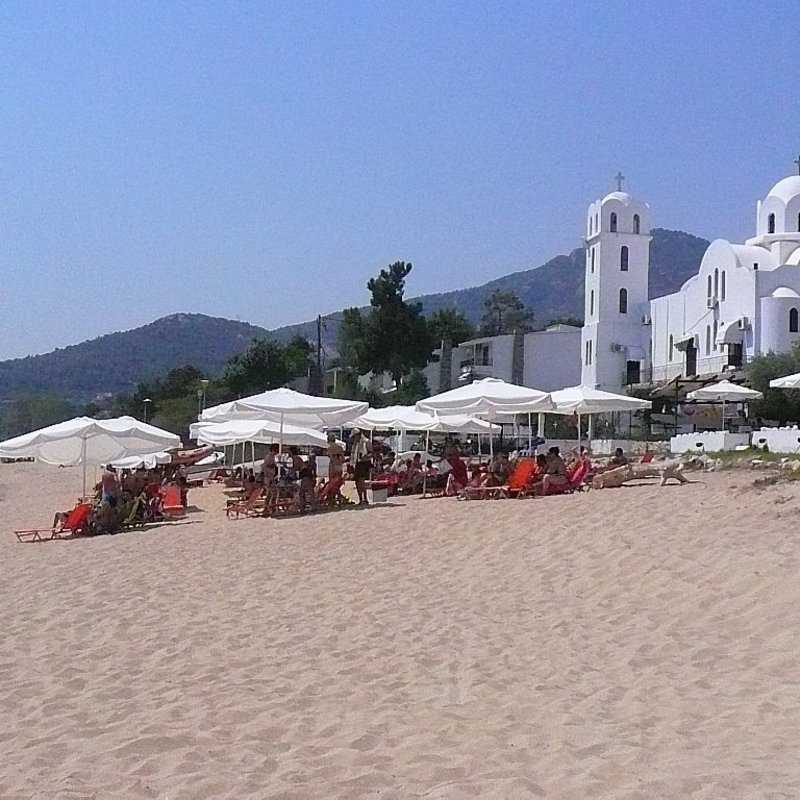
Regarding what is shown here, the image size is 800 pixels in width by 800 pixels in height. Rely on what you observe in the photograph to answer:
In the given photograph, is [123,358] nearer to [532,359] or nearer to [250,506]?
[532,359]

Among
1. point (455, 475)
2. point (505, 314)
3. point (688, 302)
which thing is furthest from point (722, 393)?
point (505, 314)

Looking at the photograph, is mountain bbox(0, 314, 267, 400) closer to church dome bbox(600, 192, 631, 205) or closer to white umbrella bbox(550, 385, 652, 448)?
church dome bbox(600, 192, 631, 205)

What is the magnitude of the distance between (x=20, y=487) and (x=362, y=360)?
24.3 m

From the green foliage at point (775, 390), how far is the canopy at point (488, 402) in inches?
728

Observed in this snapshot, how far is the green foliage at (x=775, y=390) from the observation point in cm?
3353

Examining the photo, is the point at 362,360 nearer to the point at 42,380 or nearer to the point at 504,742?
the point at 504,742

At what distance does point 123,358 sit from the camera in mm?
173750

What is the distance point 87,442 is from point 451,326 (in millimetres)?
54633

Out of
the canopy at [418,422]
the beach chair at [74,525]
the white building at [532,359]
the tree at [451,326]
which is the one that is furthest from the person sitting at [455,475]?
the tree at [451,326]

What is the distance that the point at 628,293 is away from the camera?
54.4 meters

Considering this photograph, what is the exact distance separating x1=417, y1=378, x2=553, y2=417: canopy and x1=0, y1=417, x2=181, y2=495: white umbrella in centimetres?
458

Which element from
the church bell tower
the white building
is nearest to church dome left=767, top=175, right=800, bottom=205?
the church bell tower

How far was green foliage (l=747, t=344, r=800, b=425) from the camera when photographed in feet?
110

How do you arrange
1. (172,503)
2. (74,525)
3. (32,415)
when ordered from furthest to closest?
(32,415), (172,503), (74,525)
